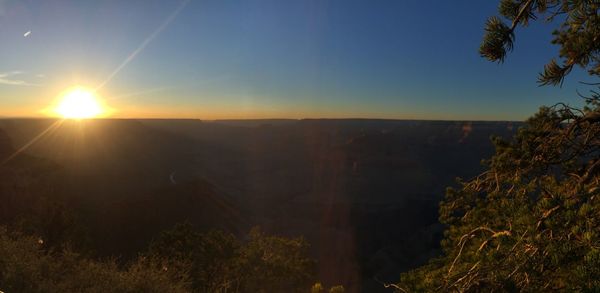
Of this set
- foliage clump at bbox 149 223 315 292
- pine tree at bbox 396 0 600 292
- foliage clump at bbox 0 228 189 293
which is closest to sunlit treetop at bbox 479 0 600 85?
pine tree at bbox 396 0 600 292

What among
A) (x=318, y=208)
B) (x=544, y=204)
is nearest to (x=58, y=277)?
(x=544, y=204)

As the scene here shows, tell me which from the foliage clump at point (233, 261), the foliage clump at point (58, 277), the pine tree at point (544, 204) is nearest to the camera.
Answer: the pine tree at point (544, 204)

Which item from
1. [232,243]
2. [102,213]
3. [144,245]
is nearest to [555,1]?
[232,243]

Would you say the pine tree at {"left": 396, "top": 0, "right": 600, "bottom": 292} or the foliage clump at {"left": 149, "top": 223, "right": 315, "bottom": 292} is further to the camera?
the foliage clump at {"left": 149, "top": 223, "right": 315, "bottom": 292}

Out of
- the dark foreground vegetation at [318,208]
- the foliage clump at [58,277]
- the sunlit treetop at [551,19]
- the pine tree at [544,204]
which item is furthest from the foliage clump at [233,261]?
the sunlit treetop at [551,19]

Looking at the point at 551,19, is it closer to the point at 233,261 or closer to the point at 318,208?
the point at 233,261

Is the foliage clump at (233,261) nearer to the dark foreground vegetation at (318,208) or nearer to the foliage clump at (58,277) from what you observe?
the dark foreground vegetation at (318,208)

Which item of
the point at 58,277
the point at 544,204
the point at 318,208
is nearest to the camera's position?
the point at 544,204

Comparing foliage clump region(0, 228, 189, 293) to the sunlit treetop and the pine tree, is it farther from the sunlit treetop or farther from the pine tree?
the sunlit treetop

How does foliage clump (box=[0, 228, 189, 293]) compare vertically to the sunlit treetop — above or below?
→ below

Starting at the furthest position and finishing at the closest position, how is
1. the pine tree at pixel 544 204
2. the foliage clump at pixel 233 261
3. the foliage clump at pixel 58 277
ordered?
the foliage clump at pixel 233 261, the foliage clump at pixel 58 277, the pine tree at pixel 544 204

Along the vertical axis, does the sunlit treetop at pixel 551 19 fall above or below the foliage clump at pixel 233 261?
above
